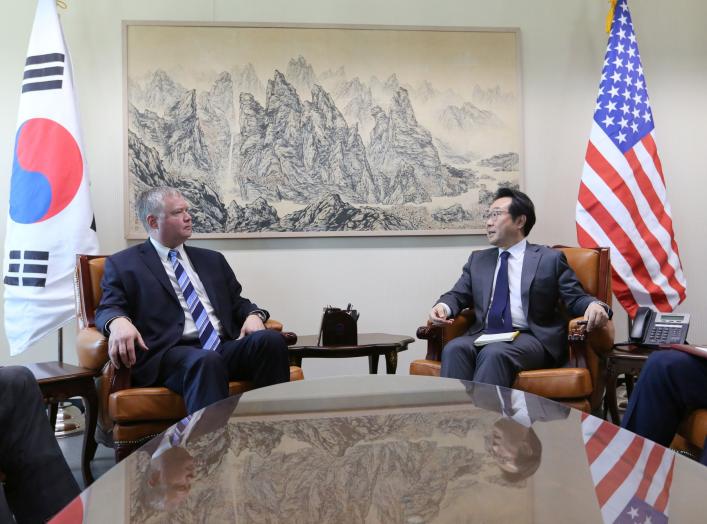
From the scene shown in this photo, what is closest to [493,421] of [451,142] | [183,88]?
[451,142]

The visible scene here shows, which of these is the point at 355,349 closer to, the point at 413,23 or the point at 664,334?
the point at 664,334

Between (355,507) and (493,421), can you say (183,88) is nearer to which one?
(493,421)

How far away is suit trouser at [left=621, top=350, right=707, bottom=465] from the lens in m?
2.52

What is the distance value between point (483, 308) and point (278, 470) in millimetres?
2395

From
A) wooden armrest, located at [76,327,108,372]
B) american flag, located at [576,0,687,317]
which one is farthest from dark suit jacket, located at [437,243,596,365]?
wooden armrest, located at [76,327,108,372]

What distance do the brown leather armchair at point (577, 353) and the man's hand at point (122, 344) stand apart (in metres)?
1.39

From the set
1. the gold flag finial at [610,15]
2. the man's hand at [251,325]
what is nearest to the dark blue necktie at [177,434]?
the man's hand at [251,325]

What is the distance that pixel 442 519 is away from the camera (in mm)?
1251

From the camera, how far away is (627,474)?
4.84 feet

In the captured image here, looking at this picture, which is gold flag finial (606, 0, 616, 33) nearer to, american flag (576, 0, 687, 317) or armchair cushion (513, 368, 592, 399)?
american flag (576, 0, 687, 317)

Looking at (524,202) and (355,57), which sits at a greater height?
(355,57)

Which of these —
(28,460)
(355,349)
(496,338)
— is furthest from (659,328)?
(28,460)

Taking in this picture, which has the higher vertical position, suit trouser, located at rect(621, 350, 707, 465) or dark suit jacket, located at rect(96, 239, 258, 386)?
dark suit jacket, located at rect(96, 239, 258, 386)

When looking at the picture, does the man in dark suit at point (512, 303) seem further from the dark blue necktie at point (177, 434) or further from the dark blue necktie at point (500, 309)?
the dark blue necktie at point (177, 434)
